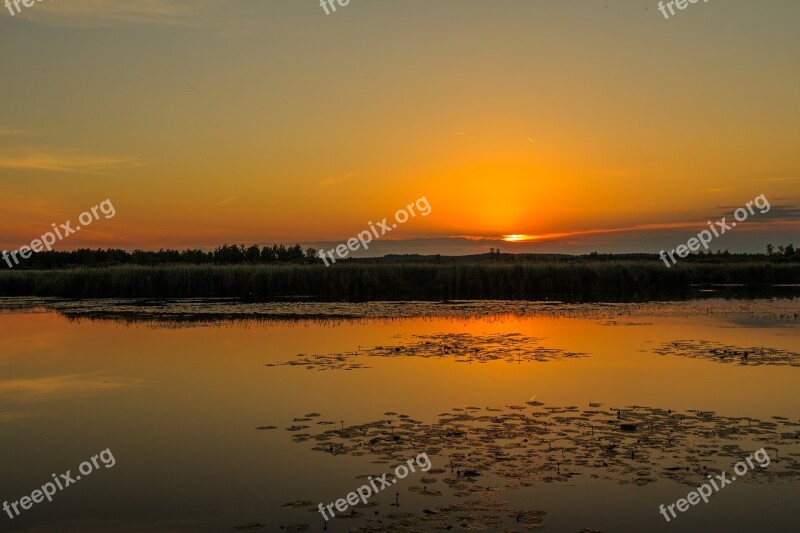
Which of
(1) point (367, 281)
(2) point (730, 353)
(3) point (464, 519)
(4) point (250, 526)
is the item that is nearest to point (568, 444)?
(3) point (464, 519)

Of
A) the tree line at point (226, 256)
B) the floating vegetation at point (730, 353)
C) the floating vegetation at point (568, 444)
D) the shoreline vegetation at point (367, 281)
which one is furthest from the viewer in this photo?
the tree line at point (226, 256)

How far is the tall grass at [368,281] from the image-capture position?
4044cm

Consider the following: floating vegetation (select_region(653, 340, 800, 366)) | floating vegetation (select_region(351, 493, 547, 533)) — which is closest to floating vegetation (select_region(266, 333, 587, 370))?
floating vegetation (select_region(653, 340, 800, 366))

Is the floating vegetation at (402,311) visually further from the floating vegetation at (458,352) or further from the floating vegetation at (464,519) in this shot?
the floating vegetation at (464,519)

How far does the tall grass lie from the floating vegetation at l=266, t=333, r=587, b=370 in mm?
20392

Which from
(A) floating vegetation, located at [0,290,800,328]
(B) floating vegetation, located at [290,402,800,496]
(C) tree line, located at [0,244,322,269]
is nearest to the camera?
(B) floating vegetation, located at [290,402,800,496]

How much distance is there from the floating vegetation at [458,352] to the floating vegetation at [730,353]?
7.56 ft

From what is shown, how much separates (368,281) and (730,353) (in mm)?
27984

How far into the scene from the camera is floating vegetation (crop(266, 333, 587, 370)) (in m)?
14.9

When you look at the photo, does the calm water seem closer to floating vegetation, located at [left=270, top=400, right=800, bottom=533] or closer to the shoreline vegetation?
floating vegetation, located at [left=270, top=400, right=800, bottom=533]

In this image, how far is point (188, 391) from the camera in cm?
1216

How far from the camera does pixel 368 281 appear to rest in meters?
41.8

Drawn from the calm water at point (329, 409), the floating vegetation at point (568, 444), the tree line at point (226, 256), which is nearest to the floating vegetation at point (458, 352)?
the calm water at point (329, 409)

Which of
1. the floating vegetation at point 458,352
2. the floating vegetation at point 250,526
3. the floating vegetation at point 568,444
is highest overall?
the floating vegetation at point 458,352
